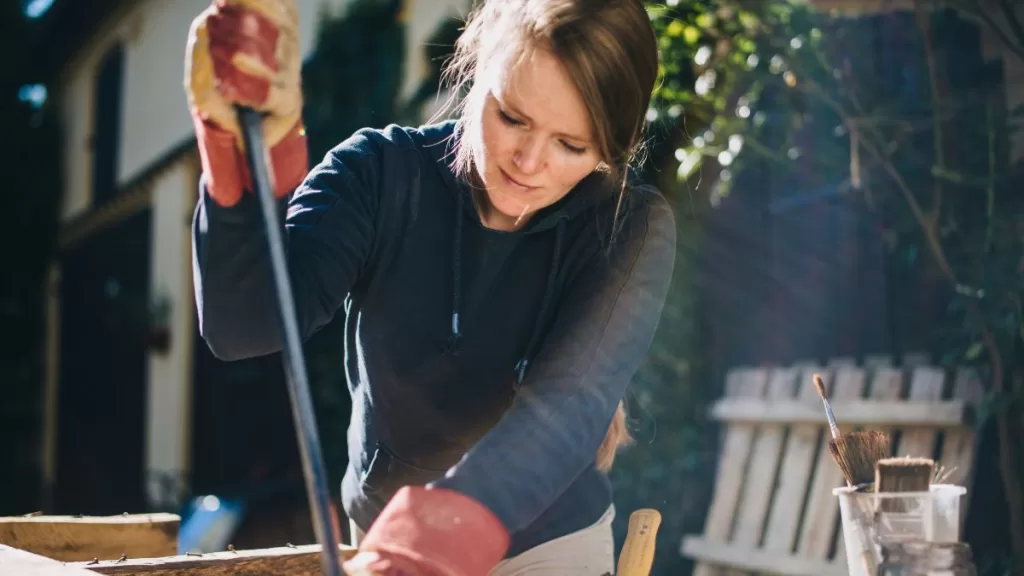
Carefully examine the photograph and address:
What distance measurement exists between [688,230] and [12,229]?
6.98m

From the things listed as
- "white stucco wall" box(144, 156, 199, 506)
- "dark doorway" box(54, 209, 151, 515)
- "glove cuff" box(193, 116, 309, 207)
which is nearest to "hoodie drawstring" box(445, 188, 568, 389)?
"glove cuff" box(193, 116, 309, 207)

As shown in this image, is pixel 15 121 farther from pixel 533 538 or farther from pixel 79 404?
pixel 533 538

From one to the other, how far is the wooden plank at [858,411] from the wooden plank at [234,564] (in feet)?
8.54

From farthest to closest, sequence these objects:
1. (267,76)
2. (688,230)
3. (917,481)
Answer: (688,230) → (917,481) → (267,76)

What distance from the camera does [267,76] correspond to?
1.20 meters

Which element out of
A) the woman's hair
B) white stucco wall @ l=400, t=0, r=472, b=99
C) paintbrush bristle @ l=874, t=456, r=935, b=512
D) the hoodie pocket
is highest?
white stucco wall @ l=400, t=0, r=472, b=99

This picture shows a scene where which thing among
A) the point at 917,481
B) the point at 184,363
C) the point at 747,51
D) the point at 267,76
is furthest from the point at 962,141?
the point at 184,363

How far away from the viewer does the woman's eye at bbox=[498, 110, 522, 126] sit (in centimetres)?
165

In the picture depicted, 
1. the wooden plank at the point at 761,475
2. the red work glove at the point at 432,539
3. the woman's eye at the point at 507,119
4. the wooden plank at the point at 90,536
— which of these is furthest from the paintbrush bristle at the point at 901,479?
the wooden plank at the point at 761,475

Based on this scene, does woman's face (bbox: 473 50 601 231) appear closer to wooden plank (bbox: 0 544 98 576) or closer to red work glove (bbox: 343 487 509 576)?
red work glove (bbox: 343 487 509 576)

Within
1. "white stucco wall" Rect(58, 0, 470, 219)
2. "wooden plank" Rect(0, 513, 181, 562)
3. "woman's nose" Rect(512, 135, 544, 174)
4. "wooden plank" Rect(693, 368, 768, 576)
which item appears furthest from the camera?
"white stucco wall" Rect(58, 0, 470, 219)

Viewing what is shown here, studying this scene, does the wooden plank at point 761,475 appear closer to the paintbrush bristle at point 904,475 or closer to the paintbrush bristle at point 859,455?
the paintbrush bristle at point 859,455

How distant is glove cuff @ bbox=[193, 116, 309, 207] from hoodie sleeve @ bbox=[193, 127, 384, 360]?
0.06 feet

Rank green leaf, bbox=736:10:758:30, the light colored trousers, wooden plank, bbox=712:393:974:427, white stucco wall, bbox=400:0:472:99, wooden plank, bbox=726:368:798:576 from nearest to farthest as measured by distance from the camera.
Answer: the light colored trousers → wooden plank, bbox=712:393:974:427 → green leaf, bbox=736:10:758:30 → wooden plank, bbox=726:368:798:576 → white stucco wall, bbox=400:0:472:99
